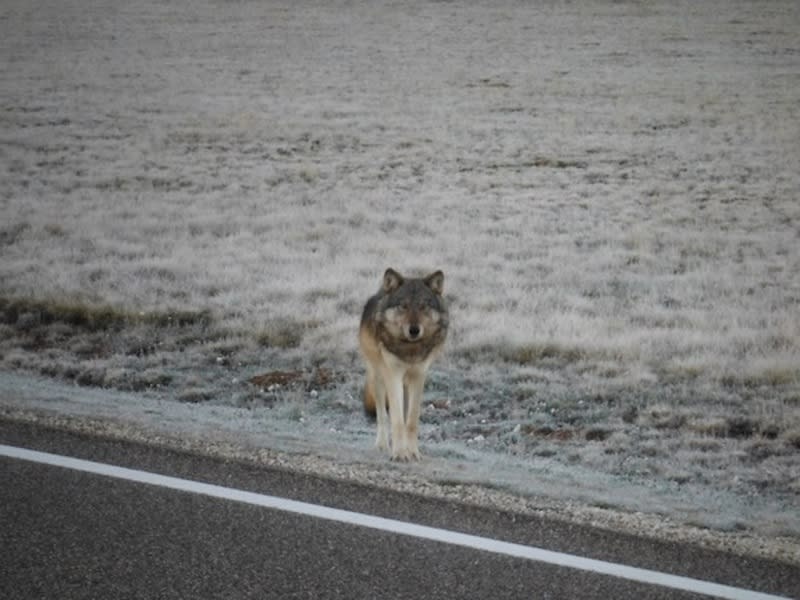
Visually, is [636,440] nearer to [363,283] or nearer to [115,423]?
[115,423]

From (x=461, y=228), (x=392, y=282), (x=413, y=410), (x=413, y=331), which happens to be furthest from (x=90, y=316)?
Answer: (x=461, y=228)

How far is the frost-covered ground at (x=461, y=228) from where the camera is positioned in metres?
8.70

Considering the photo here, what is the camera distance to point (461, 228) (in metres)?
19.3

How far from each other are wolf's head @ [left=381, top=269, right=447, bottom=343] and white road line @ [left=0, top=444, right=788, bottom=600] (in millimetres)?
1674

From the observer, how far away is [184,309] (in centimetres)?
1236

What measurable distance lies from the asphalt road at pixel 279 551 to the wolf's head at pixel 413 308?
4.44 feet

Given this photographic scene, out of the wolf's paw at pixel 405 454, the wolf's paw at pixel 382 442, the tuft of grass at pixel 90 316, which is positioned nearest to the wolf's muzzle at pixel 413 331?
the wolf's paw at pixel 405 454

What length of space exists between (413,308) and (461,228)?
1272 centimetres

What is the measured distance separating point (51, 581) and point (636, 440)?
202 inches

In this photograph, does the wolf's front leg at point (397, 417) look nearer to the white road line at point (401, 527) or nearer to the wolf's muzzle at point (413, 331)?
the wolf's muzzle at point (413, 331)

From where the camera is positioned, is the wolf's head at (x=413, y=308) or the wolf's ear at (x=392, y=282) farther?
the wolf's ear at (x=392, y=282)

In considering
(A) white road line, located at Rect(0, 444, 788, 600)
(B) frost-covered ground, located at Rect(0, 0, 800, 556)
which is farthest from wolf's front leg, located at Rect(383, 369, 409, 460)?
(A) white road line, located at Rect(0, 444, 788, 600)

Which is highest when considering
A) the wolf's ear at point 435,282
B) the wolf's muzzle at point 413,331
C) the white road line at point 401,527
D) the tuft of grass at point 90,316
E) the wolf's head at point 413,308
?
the wolf's ear at point 435,282

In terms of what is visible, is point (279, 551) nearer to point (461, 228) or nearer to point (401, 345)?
point (401, 345)
